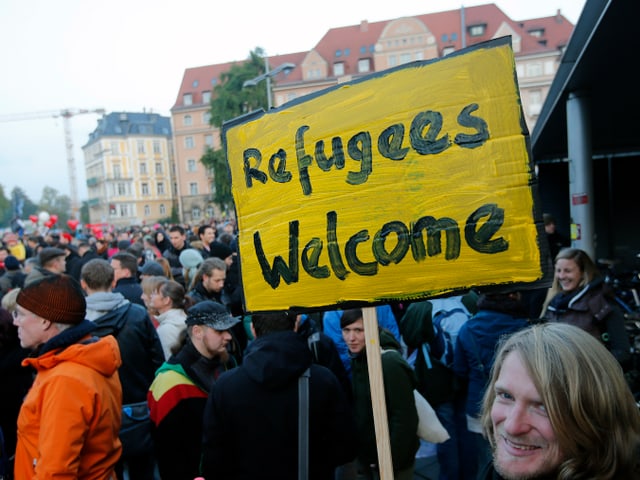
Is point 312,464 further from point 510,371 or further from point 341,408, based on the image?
point 510,371

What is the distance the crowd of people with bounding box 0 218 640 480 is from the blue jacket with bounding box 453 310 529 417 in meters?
0.01

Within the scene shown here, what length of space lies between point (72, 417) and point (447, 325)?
8.61 feet

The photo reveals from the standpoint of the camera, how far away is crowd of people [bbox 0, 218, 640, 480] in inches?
53.7

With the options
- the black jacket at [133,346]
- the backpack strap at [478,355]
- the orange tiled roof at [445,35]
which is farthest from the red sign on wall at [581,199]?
the orange tiled roof at [445,35]

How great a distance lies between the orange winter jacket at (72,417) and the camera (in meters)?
2.03

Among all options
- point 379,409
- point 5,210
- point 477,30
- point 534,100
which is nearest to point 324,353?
point 379,409

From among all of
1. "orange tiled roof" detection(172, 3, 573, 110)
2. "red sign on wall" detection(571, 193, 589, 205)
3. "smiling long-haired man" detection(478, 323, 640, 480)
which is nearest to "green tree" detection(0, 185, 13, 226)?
"orange tiled roof" detection(172, 3, 573, 110)

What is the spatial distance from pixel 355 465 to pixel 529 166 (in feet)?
8.65

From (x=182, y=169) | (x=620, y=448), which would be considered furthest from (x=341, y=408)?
(x=182, y=169)

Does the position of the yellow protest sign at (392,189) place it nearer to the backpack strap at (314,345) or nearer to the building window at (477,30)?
the backpack strap at (314,345)

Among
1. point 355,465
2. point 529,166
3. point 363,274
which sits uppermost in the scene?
point 529,166

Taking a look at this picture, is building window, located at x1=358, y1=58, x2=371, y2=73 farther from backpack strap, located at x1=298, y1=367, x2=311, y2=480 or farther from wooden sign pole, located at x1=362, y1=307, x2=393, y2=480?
wooden sign pole, located at x1=362, y1=307, x2=393, y2=480

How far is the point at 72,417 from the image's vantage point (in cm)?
207

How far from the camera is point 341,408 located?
233 centimetres
